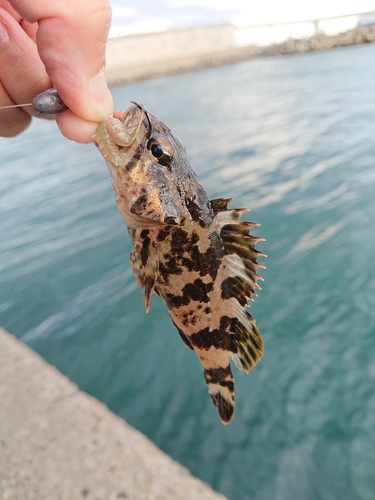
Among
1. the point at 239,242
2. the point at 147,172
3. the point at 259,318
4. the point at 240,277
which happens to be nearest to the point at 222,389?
the point at 240,277

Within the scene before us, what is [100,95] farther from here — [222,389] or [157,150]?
[222,389]

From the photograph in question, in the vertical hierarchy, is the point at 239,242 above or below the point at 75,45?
below

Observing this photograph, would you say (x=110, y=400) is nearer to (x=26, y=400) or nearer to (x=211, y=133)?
(x=26, y=400)

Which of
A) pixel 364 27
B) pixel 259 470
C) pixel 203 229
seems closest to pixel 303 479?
pixel 259 470

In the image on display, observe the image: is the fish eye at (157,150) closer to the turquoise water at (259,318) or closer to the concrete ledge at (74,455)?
the concrete ledge at (74,455)

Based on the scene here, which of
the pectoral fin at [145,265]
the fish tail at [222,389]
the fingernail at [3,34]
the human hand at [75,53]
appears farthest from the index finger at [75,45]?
the fish tail at [222,389]

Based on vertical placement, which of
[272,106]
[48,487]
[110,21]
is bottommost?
[272,106]

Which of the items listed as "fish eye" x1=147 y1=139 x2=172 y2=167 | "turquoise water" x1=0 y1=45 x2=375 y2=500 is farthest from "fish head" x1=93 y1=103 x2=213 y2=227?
"turquoise water" x1=0 y1=45 x2=375 y2=500
